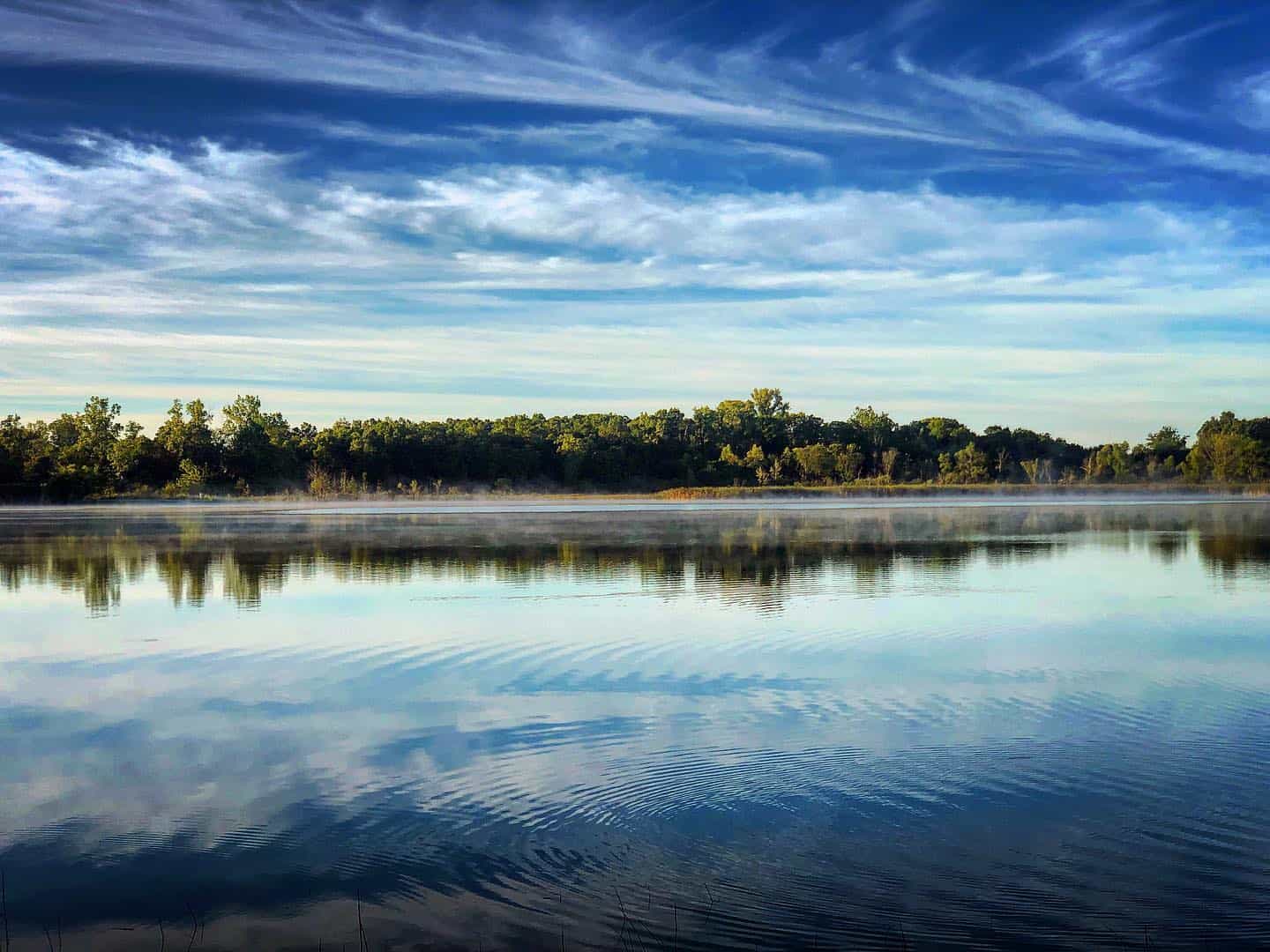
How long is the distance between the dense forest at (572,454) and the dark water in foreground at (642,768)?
178ft

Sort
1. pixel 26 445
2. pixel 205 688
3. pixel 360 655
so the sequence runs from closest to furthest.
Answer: pixel 205 688
pixel 360 655
pixel 26 445

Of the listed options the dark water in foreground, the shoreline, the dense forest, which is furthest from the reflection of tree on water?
the dense forest

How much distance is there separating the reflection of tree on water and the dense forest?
2919 centimetres

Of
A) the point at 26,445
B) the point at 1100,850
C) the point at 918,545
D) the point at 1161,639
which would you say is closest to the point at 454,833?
the point at 1100,850

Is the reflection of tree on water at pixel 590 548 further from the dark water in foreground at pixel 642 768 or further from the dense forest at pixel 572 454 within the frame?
the dense forest at pixel 572 454

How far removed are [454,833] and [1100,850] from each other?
115 inches

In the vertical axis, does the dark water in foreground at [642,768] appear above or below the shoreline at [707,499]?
below

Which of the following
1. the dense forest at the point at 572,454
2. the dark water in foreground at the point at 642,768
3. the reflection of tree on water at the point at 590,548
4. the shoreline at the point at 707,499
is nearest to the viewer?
the dark water in foreground at the point at 642,768

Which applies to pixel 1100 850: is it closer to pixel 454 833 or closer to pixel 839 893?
pixel 839 893

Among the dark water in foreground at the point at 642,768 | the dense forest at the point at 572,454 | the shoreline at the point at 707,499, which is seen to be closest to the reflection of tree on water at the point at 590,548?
the dark water in foreground at the point at 642,768

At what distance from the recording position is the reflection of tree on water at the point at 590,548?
677 inches

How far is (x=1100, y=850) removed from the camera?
5230 millimetres

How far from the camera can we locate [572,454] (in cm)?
8025

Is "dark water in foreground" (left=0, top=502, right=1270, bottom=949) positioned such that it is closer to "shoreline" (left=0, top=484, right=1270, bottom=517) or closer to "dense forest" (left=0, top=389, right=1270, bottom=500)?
"shoreline" (left=0, top=484, right=1270, bottom=517)
